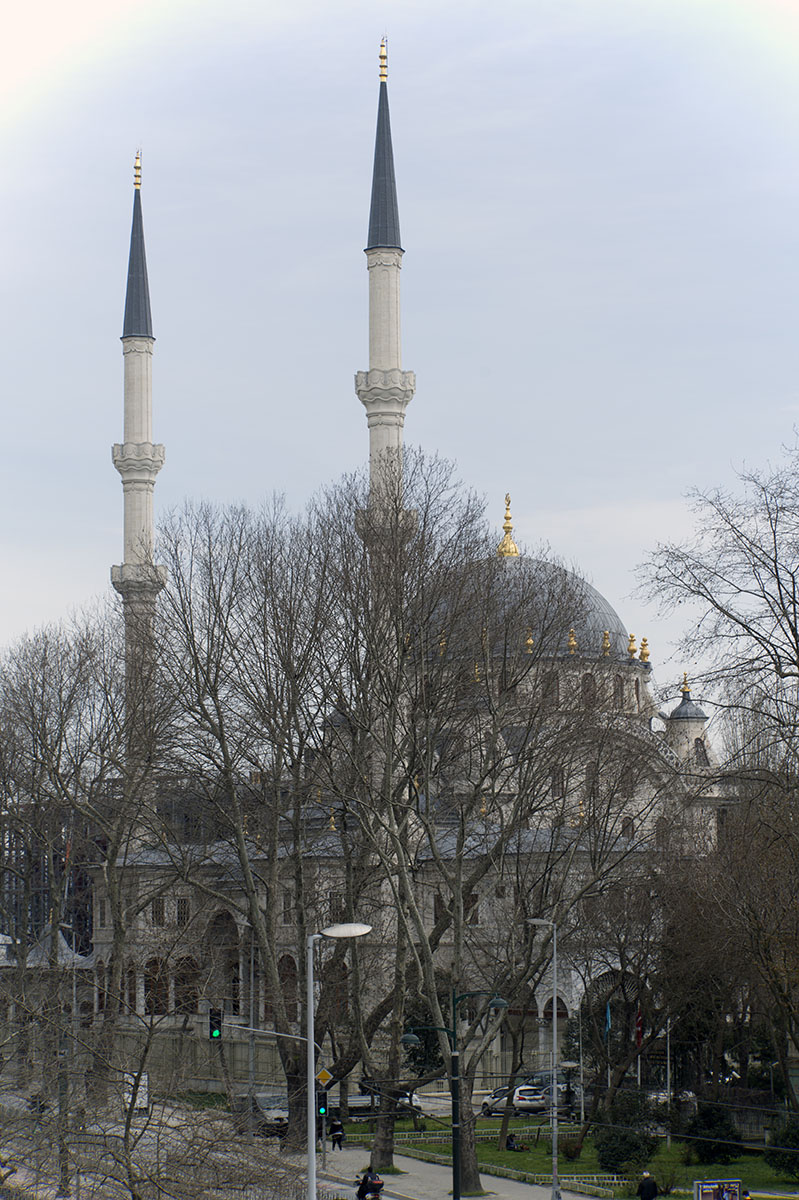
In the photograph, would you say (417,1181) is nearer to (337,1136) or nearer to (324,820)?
(337,1136)

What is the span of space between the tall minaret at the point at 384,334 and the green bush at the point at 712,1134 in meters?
23.2

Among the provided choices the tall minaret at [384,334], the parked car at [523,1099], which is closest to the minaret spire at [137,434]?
the tall minaret at [384,334]

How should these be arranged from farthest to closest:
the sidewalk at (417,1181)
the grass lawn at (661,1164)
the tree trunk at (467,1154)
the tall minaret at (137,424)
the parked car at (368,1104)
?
the tall minaret at (137,424), the parked car at (368,1104), the grass lawn at (661,1164), the sidewalk at (417,1181), the tree trunk at (467,1154)

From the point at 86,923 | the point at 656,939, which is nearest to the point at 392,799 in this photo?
the point at 656,939

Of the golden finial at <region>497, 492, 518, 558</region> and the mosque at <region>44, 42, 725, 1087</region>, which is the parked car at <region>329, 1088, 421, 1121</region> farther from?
the golden finial at <region>497, 492, 518, 558</region>

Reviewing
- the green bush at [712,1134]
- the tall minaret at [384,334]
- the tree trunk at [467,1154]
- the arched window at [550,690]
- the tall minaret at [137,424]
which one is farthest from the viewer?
the tall minaret at [137,424]

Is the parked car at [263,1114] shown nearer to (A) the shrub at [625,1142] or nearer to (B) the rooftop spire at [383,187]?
(A) the shrub at [625,1142]

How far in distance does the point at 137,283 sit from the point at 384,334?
19318 millimetres

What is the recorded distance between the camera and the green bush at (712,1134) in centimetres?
3841

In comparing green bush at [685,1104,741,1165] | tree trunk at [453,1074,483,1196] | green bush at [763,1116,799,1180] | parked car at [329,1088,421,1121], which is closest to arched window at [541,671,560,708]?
tree trunk at [453,1074,483,1196]

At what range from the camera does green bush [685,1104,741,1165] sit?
38.4m

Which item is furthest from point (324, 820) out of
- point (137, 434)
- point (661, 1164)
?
point (137, 434)

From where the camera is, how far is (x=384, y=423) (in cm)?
5500

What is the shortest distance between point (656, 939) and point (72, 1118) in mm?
21059
